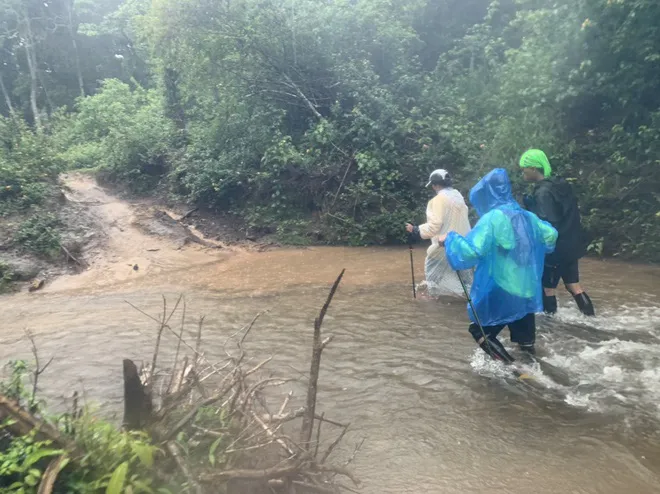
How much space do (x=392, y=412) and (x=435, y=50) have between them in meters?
14.3

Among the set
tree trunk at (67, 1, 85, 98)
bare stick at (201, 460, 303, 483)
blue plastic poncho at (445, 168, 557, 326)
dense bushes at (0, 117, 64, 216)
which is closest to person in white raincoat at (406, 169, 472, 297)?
blue plastic poncho at (445, 168, 557, 326)

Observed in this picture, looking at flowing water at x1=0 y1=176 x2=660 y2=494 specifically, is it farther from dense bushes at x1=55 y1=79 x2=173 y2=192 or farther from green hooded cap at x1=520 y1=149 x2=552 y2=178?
dense bushes at x1=55 y1=79 x2=173 y2=192

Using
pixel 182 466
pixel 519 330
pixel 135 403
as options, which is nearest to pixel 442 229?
pixel 519 330

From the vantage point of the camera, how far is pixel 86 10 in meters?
32.8

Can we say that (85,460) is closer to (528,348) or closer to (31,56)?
(528,348)

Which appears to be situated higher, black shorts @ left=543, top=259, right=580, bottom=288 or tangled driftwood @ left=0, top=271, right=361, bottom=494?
black shorts @ left=543, top=259, right=580, bottom=288

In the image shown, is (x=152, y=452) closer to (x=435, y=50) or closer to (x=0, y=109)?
(x=435, y=50)

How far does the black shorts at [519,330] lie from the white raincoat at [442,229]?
1680 millimetres

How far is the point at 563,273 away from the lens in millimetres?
5668

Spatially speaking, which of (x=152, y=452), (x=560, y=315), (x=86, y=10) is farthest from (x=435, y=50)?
(x=86, y=10)

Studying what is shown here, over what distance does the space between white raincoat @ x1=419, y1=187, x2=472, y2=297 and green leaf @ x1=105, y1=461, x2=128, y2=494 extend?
14.7 feet

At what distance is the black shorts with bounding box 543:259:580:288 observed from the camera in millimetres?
5637

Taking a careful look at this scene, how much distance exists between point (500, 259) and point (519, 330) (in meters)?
0.73

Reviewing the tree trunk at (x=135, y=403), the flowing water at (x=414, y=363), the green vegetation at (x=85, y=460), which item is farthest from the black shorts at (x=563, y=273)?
the green vegetation at (x=85, y=460)
